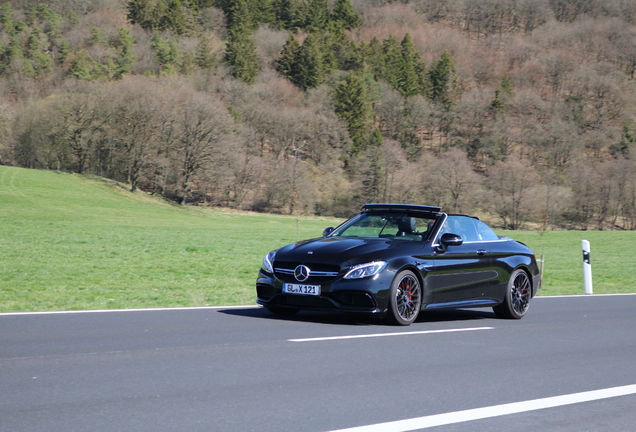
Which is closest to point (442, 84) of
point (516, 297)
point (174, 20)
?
point (174, 20)

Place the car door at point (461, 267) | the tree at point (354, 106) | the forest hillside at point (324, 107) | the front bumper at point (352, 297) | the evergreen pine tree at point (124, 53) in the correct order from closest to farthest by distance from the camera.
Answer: the front bumper at point (352, 297) → the car door at point (461, 267) → the forest hillside at point (324, 107) → the evergreen pine tree at point (124, 53) → the tree at point (354, 106)

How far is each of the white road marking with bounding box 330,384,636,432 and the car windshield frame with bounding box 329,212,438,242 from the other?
4696mm

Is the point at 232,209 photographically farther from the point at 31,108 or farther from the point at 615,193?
the point at 615,193

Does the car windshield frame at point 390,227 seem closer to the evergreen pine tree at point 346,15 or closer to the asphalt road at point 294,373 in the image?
the asphalt road at point 294,373

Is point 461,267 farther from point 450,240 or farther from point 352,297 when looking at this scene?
point 352,297

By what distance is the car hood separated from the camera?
1038cm

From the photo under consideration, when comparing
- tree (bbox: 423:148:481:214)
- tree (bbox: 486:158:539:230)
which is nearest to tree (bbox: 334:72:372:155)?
tree (bbox: 423:148:481:214)

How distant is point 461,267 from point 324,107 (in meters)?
117

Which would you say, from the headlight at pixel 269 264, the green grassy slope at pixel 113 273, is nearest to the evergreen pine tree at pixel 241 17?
the green grassy slope at pixel 113 273

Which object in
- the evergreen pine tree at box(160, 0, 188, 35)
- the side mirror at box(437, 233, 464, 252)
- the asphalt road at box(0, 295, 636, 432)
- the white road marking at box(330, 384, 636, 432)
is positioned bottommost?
the asphalt road at box(0, 295, 636, 432)

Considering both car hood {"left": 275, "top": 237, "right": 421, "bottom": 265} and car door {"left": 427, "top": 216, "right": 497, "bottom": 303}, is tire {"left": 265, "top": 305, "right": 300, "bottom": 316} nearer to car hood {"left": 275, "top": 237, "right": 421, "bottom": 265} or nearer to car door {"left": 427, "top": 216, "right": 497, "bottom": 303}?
car hood {"left": 275, "top": 237, "right": 421, "bottom": 265}

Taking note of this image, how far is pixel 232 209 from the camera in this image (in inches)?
3617

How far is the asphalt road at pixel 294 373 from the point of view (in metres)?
5.60

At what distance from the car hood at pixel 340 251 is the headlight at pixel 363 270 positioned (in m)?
0.08
